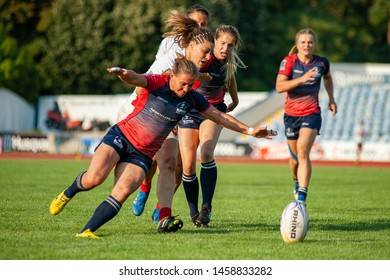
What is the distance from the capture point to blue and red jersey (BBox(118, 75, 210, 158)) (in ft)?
27.2

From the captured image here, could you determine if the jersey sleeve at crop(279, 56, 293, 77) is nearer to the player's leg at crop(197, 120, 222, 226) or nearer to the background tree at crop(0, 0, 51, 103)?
the player's leg at crop(197, 120, 222, 226)

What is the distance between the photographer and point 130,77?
7.79 metres

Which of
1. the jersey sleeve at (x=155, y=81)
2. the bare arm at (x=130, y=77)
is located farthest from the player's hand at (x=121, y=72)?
the jersey sleeve at (x=155, y=81)

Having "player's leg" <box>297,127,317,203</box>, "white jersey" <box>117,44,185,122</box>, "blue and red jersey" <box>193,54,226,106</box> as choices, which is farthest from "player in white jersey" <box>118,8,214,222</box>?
"player's leg" <box>297,127,317,203</box>

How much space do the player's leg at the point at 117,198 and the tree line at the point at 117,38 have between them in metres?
34.1

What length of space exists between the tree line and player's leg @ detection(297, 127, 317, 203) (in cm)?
3081

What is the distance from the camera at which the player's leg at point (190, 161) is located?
9.71 metres

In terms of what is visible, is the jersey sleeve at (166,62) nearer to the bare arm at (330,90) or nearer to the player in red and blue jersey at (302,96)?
the player in red and blue jersey at (302,96)

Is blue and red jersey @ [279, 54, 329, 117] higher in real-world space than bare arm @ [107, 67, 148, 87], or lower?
lower

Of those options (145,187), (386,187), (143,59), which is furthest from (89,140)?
(145,187)

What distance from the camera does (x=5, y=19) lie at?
49000 mm
